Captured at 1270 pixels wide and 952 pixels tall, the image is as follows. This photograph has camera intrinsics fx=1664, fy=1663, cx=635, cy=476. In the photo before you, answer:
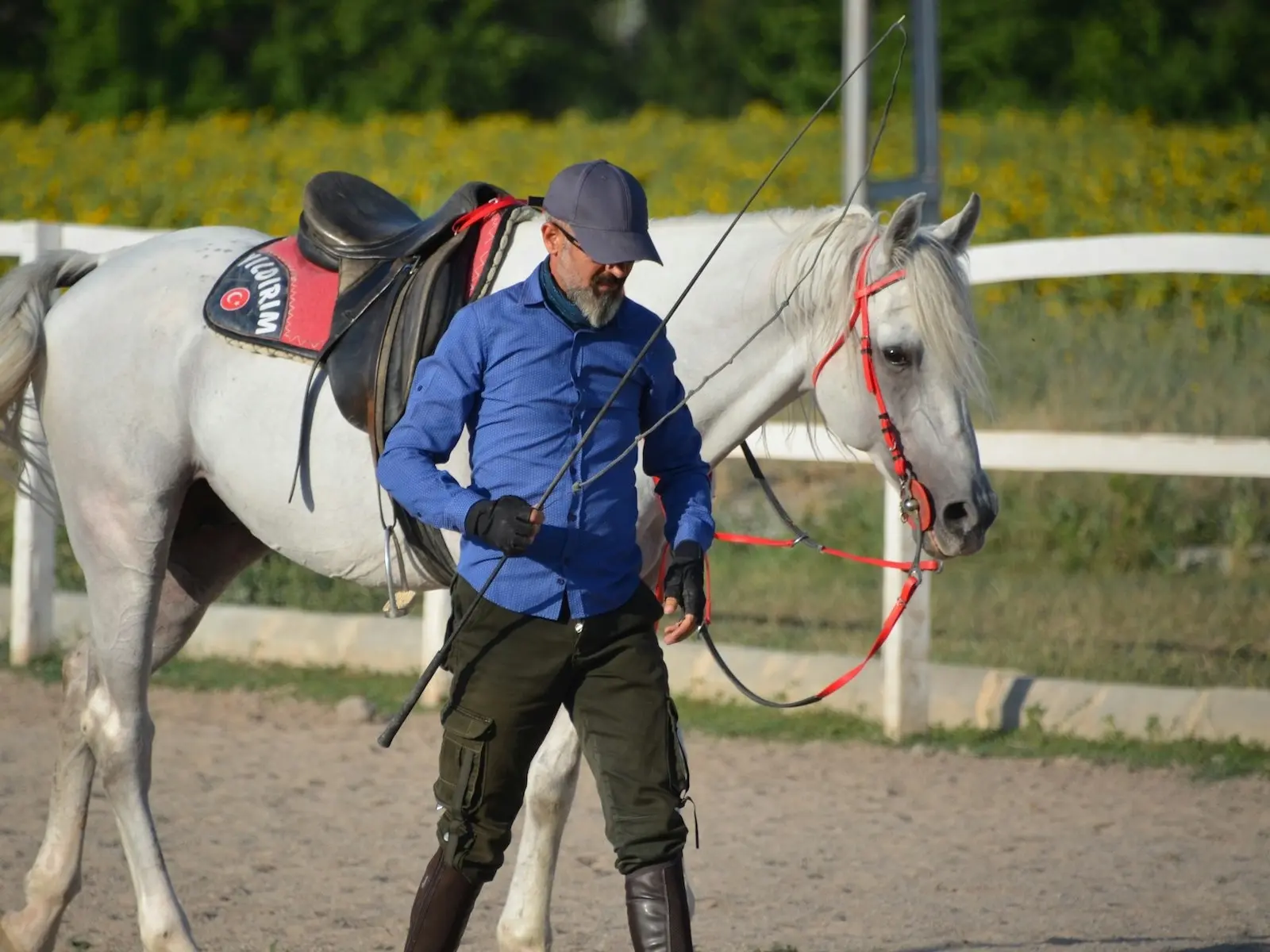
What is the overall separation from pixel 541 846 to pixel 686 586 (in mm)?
1100

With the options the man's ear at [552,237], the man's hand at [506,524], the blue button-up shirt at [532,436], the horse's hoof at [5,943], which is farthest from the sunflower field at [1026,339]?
the horse's hoof at [5,943]

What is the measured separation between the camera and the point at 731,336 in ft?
13.5

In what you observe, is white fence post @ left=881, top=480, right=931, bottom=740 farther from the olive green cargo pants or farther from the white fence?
the olive green cargo pants

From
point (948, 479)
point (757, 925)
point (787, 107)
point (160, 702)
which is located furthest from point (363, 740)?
point (787, 107)

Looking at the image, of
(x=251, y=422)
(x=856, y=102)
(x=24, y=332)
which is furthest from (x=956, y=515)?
(x=856, y=102)

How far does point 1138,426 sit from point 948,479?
540cm

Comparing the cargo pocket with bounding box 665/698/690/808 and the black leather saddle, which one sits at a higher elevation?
the black leather saddle

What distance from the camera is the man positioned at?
10.7 feet

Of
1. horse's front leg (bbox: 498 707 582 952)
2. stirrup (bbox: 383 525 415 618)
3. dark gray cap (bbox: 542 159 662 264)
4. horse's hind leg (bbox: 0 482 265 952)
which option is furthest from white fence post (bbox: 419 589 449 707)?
dark gray cap (bbox: 542 159 662 264)

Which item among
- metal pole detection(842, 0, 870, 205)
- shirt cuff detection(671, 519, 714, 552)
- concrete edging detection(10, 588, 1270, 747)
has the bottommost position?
concrete edging detection(10, 588, 1270, 747)

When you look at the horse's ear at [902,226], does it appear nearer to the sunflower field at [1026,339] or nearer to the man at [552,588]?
the sunflower field at [1026,339]

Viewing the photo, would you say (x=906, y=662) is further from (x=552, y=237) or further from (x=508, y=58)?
(x=508, y=58)

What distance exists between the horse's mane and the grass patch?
9.67 ft

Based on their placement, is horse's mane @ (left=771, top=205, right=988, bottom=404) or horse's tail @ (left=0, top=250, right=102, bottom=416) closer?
horse's mane @ (left=771, top=205, right=988, bottom=404)
